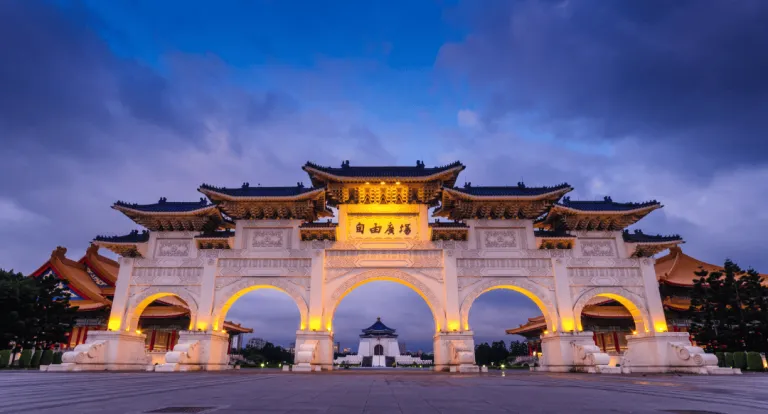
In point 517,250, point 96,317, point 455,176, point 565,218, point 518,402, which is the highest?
point 455,176

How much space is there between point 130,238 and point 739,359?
27802 millimetres

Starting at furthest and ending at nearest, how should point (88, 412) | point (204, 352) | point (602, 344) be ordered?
1. point (602, 344)
2. point (204, 352)
3. point (88, 412)

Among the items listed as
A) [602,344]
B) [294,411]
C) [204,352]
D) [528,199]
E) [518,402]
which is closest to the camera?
[294,411]

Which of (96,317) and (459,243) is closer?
(459,243)

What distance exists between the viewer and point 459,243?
19906 millimetres

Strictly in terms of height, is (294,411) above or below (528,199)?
below

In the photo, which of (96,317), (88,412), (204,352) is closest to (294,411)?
(88,412)

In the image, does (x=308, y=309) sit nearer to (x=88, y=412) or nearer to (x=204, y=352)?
(x=204, y=352)

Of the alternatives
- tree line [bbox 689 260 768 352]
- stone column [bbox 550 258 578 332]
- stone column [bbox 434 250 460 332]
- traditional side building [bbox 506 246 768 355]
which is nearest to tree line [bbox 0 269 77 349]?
stone column [bbox 434 250 460 332]

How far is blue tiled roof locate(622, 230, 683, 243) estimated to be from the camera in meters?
19.8

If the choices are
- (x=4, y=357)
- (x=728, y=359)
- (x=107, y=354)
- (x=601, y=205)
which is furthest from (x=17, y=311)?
(x=728, y=359)

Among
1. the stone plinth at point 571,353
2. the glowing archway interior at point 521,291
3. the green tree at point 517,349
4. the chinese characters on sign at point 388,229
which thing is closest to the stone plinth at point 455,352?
the glowing archway interior at point 521,291

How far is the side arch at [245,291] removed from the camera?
63.0 feet

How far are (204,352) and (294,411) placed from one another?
16.5 meters
